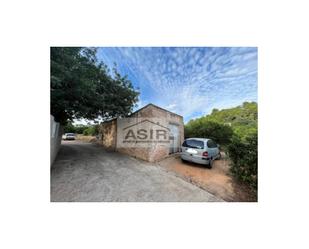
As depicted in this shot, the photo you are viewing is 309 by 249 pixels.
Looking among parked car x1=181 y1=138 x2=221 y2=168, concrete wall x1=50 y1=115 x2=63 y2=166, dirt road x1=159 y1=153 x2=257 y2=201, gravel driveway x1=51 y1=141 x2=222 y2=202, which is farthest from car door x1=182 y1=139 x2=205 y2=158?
concrete wall x1=50 y1=115 x2=63 y2=166

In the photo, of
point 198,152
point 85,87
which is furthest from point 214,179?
point 85,87

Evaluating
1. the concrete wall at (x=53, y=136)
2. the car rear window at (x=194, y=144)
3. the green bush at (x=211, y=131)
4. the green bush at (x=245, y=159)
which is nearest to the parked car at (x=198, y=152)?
the car rear window at (x=194, y=144)

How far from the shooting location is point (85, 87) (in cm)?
277

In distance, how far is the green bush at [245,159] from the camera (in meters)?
2.23

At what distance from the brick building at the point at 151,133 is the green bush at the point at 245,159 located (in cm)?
232

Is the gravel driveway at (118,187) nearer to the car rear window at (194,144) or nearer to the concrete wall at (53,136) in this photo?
the concrete wall at (53,136)

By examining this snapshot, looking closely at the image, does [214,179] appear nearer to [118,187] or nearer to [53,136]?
[118,187]

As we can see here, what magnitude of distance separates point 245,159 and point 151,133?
278cm
